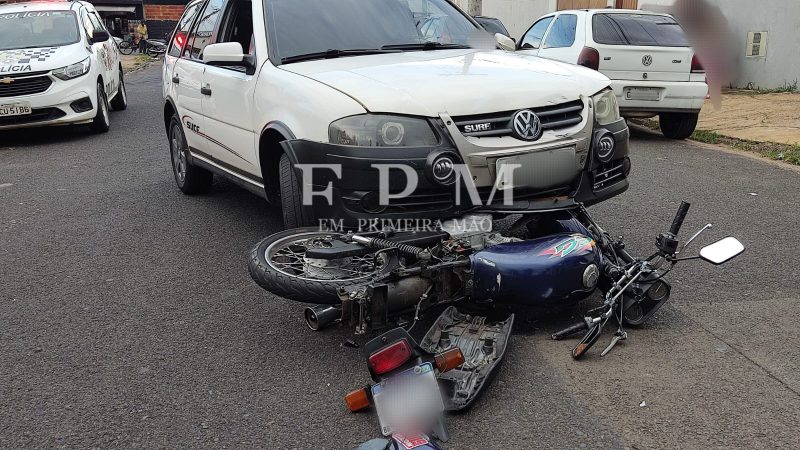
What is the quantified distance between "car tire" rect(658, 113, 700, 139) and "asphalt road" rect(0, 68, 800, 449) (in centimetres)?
401

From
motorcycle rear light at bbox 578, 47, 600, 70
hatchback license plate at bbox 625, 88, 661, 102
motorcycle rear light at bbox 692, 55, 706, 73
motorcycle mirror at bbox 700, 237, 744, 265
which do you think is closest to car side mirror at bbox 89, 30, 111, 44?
motorcycle rear light at bbox 578, 47, 600, 70

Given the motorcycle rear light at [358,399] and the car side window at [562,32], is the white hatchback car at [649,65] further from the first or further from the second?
the motorcycle rear light at [358,399]

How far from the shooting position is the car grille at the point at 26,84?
10688 millimetres

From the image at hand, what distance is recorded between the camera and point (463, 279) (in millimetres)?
3912

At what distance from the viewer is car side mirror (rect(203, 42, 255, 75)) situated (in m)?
5.14

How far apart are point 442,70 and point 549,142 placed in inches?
30.9

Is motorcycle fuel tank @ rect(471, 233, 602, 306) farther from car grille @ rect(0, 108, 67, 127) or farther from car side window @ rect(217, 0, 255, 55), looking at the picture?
car grille @ rect(0, 108, 67, 127)

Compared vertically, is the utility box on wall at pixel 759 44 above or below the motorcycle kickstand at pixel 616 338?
above

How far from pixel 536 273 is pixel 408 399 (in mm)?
1031

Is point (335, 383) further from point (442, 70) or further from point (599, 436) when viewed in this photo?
point (442, 70)

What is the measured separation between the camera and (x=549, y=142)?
14.0 ft

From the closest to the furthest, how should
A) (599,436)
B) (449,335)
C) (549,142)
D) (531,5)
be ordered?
1. (599,436)
2. (449,335)
3. (549,142)
4. (531,5)

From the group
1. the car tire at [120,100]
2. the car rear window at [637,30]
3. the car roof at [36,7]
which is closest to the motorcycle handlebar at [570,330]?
the car rear window at [637,30]

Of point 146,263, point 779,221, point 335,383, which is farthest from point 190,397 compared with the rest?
point 779,221
